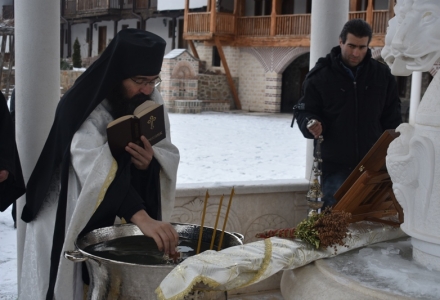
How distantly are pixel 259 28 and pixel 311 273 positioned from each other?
22196 millimetres

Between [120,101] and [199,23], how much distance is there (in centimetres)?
2165

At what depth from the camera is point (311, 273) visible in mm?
1821

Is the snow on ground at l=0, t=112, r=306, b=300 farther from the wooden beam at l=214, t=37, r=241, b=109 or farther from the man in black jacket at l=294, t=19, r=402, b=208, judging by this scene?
the wooden beam at l=214, t=37, r=241, b=109

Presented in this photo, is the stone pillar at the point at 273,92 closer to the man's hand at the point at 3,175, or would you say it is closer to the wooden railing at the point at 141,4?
the wooden railing at the point at 141,4

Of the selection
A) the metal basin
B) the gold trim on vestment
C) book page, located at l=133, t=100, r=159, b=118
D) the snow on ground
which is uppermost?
book page, located at l=133, t=100, r=159, b=118

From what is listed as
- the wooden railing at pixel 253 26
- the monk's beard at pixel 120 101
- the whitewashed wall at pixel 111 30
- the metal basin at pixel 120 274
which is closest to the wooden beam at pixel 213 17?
the wooden railing at pixel 253 26

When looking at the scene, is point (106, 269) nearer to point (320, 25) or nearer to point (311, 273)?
point (311, 273)

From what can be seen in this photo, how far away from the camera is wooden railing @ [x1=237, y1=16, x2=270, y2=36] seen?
23.3 metres

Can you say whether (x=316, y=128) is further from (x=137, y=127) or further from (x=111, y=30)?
(x=111, y=30)

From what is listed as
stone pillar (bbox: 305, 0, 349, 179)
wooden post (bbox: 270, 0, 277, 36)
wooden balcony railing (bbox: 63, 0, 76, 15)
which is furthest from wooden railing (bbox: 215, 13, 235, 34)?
stone pillar (bbox: 305, 0, 349, 179)

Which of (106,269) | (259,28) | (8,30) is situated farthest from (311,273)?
(259,28)

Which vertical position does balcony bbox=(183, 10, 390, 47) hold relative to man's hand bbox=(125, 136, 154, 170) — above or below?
above

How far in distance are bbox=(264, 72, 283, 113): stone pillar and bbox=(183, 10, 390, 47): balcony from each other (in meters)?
1.19

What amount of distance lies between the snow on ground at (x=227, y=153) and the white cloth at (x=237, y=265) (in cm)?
242
